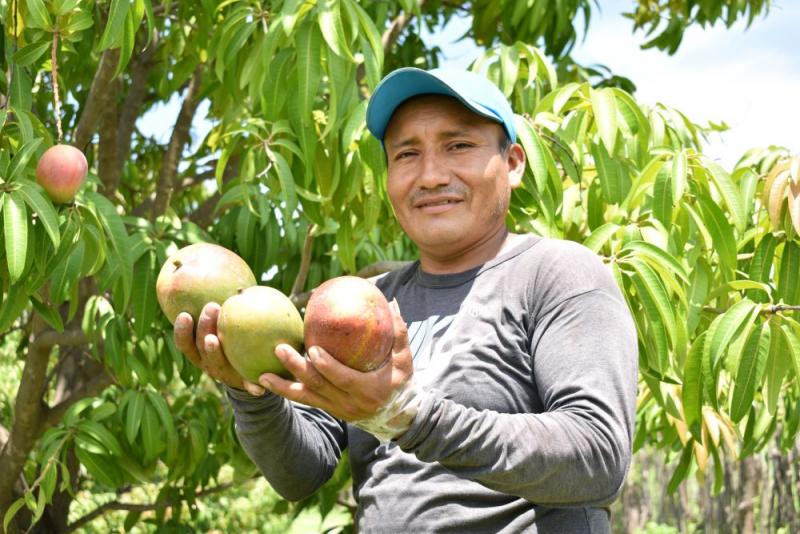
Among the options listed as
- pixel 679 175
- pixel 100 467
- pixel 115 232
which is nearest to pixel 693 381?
pixel 679 175

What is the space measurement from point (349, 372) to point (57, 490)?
3155 millimetres

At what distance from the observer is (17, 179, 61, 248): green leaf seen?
80.0 inches

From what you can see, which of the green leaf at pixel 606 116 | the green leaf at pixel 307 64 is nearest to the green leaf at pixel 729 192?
the green leaf at pixel 606 116

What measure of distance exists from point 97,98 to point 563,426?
7.62 feet

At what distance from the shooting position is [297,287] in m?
3.10

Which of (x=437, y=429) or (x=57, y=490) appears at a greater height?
(x=437, y=429)

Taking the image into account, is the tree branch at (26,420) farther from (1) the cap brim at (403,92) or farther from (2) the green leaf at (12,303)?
(1) the cap brim at (403,92)

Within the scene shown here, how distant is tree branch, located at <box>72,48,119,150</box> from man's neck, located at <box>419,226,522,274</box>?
5.92 ft

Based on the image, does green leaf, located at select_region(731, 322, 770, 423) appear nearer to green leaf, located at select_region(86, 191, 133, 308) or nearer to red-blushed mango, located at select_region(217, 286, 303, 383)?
red-blushed mango, located at select_region(217, 286, 303, 383)

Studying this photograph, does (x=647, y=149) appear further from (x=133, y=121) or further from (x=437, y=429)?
(x=133, y=121)

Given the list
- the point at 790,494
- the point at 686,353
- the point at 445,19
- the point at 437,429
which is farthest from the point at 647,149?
the point at 790,494

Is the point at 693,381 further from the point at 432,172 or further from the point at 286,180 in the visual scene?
the point at 286,180

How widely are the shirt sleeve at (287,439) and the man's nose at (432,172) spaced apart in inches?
16.1

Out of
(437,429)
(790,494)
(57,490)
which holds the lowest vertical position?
(790,494)
